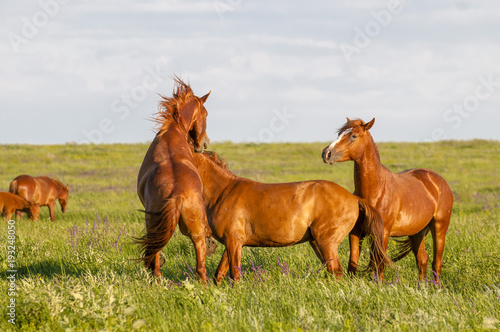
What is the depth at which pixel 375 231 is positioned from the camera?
5.77 m

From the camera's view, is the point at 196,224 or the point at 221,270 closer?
the point at 196,224

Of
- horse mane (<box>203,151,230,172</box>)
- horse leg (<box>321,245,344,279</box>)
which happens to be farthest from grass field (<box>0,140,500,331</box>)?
horse mane (<box>203,151,230,172</box>)

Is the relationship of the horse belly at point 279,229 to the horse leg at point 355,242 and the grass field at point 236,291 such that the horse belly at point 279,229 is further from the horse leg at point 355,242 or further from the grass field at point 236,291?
the horse leg at point 355,242

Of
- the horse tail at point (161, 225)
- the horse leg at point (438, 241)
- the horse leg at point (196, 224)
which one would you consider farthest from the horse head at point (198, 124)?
the horse leg at point (438, 241)

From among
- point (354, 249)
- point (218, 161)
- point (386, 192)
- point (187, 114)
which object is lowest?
point (354, 249)

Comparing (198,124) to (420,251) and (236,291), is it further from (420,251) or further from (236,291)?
(420,251)

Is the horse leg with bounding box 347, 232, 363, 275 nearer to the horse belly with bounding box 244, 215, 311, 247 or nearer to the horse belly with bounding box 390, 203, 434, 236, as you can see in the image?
the horse belly with bounding box 390, 203, 434, 236

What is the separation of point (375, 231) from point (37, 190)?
12260 mm

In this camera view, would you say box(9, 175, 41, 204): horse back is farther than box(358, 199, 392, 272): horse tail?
Yes

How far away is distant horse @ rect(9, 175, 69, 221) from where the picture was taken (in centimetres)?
1491

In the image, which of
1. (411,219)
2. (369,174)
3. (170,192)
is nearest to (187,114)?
(170,192)

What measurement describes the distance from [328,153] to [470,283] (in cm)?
241

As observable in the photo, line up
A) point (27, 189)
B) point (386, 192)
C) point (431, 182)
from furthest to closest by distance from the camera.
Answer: point (27, 189), point (431, 182), point (386, 192)

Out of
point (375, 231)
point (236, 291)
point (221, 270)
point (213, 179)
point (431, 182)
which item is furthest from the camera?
point (431, 182)
